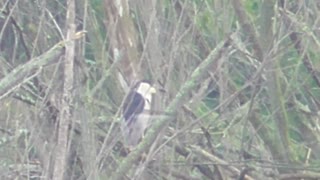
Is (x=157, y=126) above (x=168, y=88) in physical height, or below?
below

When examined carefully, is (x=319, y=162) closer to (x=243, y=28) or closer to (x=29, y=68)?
(x=243, y=28)

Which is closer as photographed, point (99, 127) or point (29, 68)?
point (29, 68)

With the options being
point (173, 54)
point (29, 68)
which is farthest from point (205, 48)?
point (29, 68)

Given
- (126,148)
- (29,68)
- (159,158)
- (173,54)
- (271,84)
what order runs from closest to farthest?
(29,68) < (173,54) < (159,158) < (126,148) < (271,84)

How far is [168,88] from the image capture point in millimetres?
3680

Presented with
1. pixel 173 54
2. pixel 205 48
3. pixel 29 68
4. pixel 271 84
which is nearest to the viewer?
pixel 29 68

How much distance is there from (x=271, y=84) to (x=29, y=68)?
1508 millimetres

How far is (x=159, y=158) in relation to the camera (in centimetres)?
369

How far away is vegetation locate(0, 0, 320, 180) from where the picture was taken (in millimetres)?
3365

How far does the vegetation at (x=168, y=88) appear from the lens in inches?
132

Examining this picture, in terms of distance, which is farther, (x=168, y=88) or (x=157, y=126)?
(x=168, y=88)

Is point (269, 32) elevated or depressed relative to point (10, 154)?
elevated

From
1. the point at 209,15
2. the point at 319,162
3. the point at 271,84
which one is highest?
the point at 209,15

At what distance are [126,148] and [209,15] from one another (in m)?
0.91
